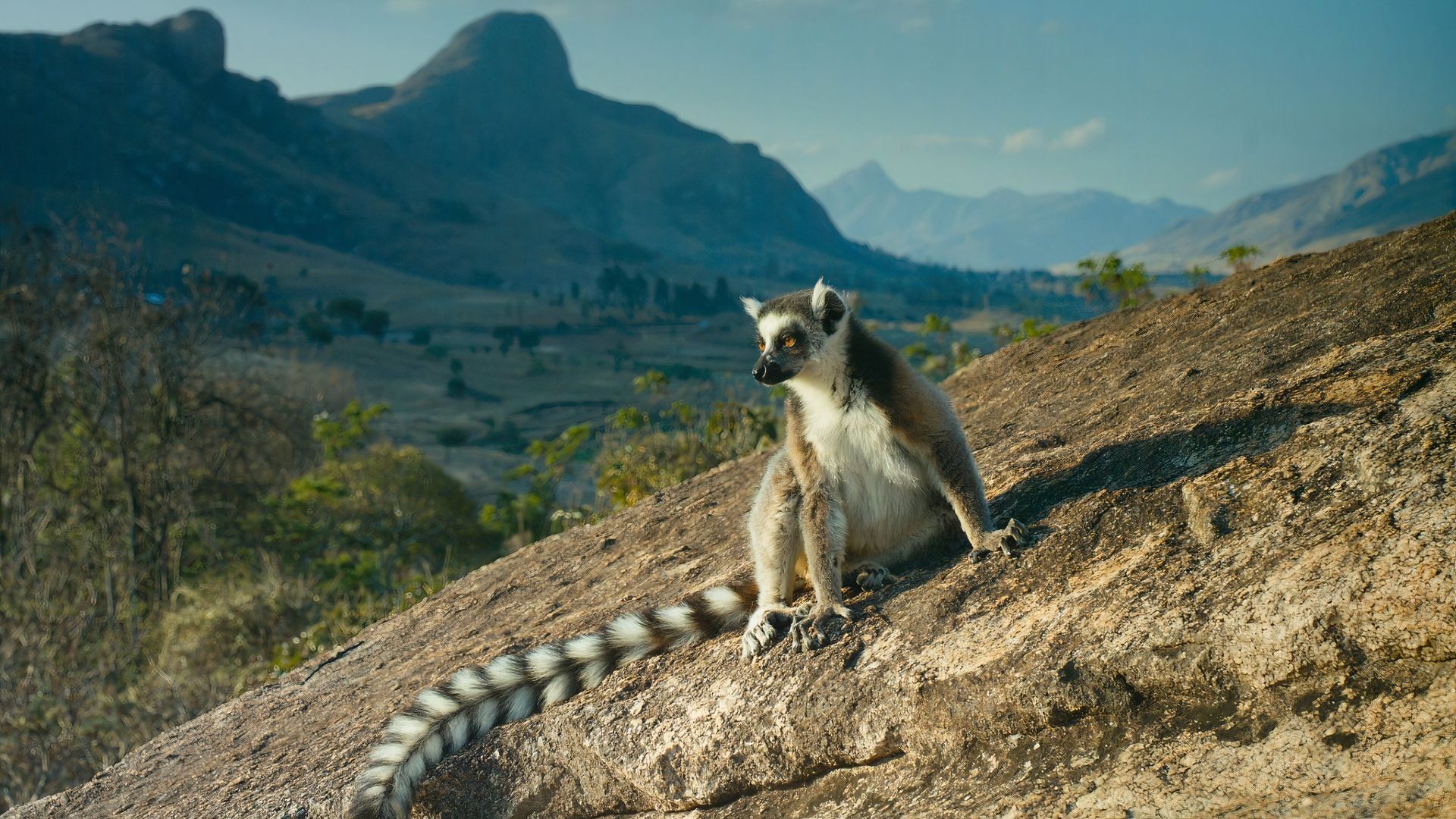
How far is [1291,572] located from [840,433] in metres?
1.73

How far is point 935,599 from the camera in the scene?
3.59 meters

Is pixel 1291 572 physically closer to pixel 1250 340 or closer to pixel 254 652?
pixel 1250 340

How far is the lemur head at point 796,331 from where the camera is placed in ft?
13.6

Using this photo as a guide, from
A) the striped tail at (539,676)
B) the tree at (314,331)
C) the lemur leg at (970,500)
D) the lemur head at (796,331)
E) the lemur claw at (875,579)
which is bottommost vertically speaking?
the striped tail at (539,676)

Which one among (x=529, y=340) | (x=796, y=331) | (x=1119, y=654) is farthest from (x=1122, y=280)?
(x=529, y=340)

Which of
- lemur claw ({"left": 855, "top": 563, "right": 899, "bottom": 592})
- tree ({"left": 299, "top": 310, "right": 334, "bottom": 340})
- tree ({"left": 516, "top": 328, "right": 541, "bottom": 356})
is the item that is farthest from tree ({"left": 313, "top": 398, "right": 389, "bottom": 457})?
tree ({"left": 516, "top": 328, "right": 541, "bottom": 356})

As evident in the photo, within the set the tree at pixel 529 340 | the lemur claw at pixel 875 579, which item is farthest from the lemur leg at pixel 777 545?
the tree at pixel 529 340

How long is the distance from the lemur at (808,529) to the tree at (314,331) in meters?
63.2

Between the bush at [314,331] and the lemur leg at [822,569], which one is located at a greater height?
the bush at [314,331]

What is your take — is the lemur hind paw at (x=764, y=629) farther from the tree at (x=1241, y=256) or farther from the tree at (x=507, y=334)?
the tree at (x=507, y=334)

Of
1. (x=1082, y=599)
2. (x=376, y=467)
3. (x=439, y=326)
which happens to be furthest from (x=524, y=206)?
(x=1082, y=599)

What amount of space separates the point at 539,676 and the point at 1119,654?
244 cm

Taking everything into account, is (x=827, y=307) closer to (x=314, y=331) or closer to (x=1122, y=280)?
(x=1122, y=280)

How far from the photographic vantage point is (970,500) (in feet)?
12.3
